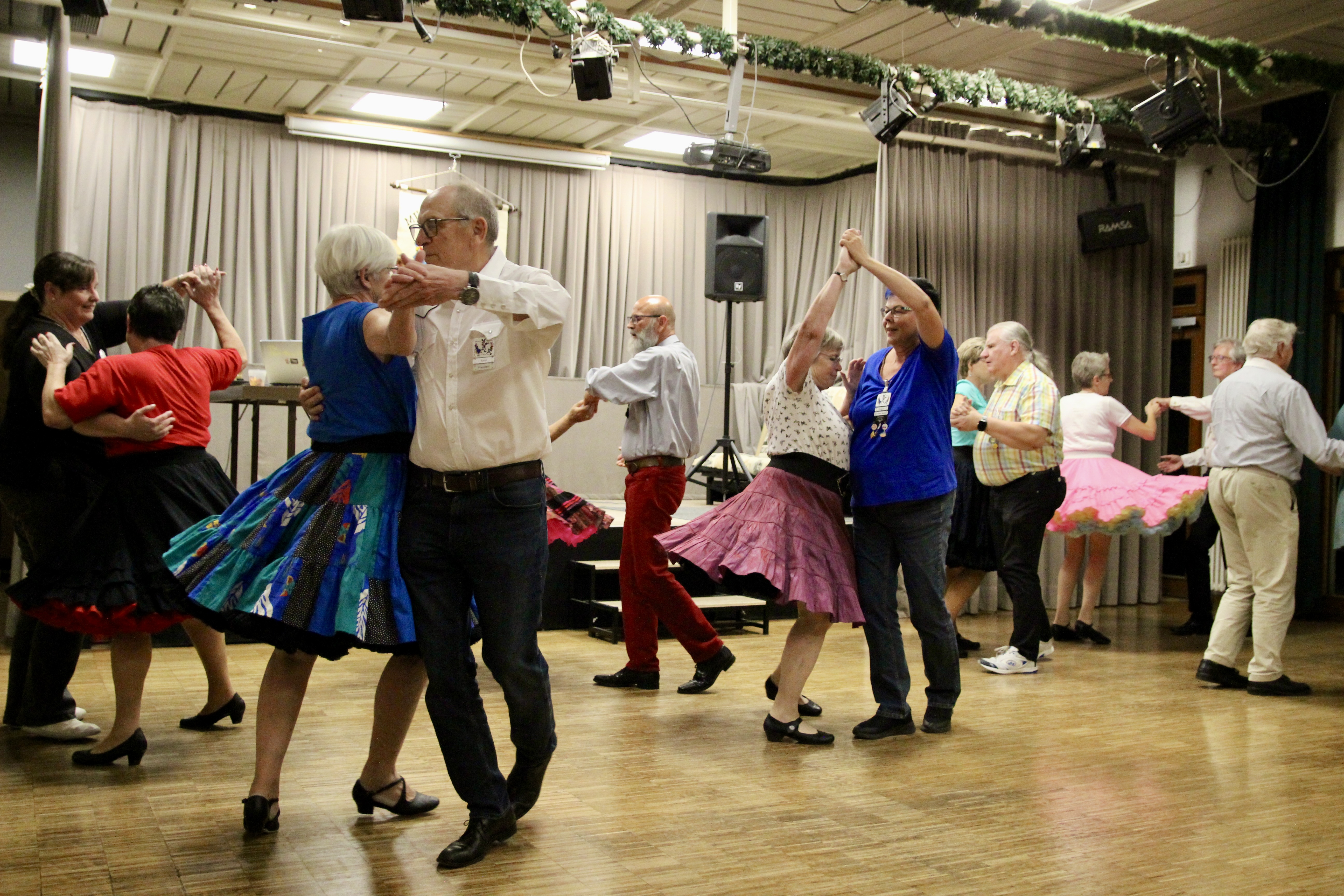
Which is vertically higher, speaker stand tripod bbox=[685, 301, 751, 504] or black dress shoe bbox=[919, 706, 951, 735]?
speaker stand tripod bbox=[685, 301, 751, 504]

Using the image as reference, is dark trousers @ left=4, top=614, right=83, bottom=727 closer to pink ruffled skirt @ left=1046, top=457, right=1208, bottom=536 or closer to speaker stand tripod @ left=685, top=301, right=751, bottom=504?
speaker stand tripod @ left=685, top=301, right=751, bottom=504

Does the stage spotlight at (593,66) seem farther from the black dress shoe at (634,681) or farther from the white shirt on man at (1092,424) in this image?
the white shirt on man at (1092,424)

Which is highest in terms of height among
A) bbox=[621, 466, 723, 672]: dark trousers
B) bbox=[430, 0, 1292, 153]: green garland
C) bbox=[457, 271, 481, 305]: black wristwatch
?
bbox=[430, 0, 1292, 153]: green garland

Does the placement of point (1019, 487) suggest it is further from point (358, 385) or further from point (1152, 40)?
point (358, 385)

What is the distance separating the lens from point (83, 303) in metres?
3.74

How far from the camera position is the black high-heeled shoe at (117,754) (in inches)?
135

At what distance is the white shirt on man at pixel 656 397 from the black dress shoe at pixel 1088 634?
3.00 m

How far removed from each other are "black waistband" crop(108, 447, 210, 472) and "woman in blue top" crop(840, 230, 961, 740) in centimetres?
219

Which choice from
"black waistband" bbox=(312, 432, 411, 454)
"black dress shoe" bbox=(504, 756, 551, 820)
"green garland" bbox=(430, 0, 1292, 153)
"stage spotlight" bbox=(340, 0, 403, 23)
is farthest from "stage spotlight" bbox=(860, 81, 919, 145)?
"black dress shoe" bbox=(504, 756, 551, 820)

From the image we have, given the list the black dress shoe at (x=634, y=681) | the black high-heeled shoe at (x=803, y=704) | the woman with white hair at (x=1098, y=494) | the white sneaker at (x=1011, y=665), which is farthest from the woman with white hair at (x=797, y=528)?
the woman with white hair at (x=1098, y=494)

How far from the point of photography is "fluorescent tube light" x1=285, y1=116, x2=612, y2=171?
30.9ft

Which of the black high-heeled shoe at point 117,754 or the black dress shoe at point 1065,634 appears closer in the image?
the black high-heeled shoe at point 117,754

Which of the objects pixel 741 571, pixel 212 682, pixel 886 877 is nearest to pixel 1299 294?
pixel 741 571

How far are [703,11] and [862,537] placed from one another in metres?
3.83
